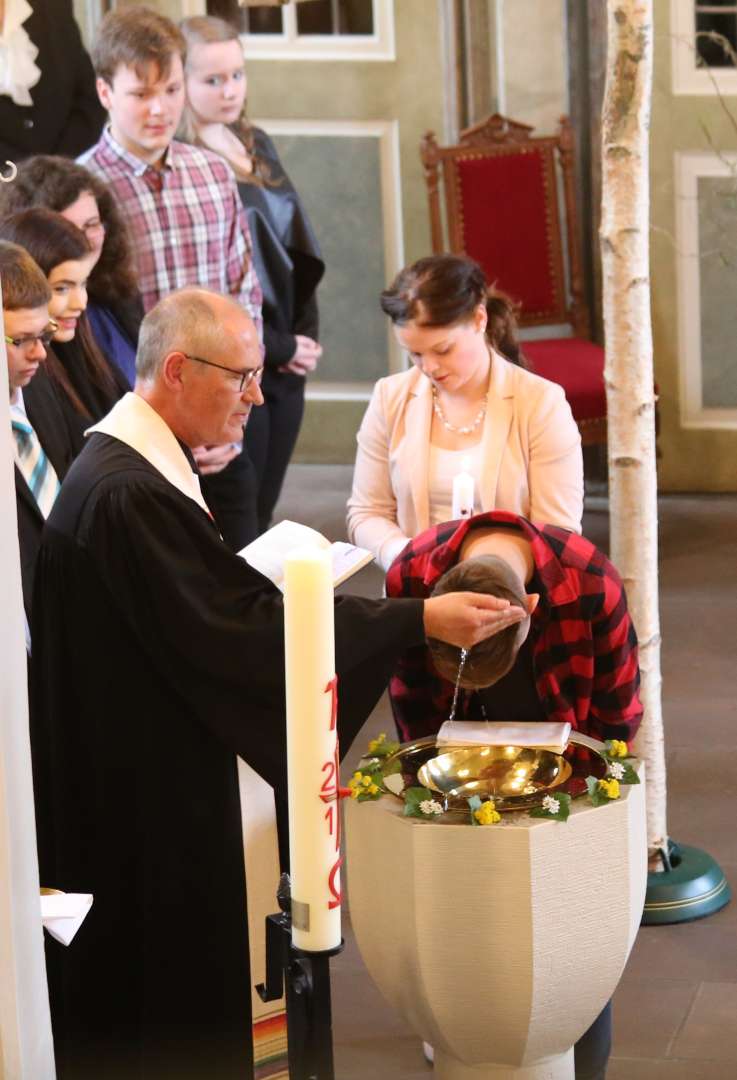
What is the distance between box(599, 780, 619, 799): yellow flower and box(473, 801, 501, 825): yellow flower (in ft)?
0.56

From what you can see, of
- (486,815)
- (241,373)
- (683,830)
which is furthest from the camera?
(683,830)

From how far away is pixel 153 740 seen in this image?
9.34 ft

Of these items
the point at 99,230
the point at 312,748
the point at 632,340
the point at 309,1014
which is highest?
the point at 99,230

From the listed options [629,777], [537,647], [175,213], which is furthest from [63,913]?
[175,213]

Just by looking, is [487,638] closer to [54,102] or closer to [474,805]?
[474,805]

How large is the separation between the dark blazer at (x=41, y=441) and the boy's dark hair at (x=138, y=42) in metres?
1.24

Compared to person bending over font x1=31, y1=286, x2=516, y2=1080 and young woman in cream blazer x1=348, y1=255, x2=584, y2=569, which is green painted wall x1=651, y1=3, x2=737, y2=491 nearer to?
young woman in cream blazer x1=348, y1=255, x2=584, y2=569

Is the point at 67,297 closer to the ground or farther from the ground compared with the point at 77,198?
closer to the ground

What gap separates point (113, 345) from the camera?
14.4 feet

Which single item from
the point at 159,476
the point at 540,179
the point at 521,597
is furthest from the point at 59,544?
the point at 540,179

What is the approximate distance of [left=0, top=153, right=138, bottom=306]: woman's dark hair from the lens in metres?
4.27

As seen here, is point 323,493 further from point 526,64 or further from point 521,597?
point 521,597

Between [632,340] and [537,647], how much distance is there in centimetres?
128

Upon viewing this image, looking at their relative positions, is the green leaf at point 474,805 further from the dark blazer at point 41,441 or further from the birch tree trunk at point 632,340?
the birch tree trunk at point 632,340
